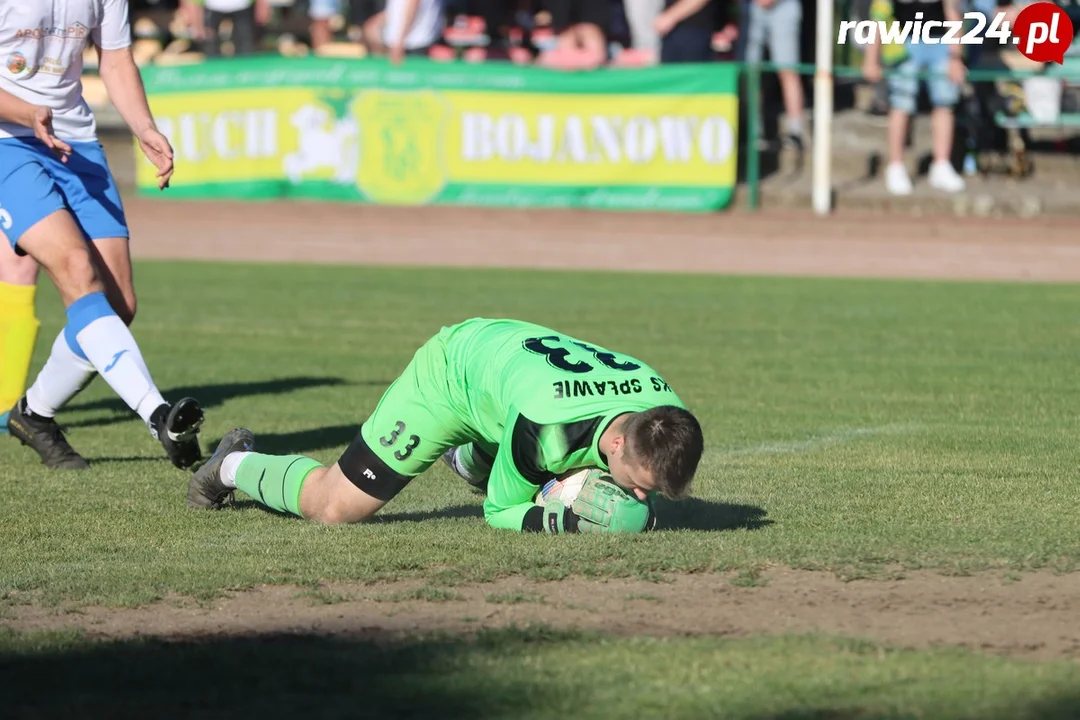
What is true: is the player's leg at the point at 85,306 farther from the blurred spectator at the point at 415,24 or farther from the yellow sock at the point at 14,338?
the blurred spectator at the point at 415,24

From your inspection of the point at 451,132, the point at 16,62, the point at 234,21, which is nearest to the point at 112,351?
the point at 16,62

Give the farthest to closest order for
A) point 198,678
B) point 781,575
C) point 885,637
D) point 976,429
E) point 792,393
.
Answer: point 792,393, point 976,429, point 781,575, point 885,637, point 198,678

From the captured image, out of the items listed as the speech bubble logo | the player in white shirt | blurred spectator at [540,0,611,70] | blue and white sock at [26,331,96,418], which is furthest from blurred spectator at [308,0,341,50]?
blue and white sock at [26,331,96,418]

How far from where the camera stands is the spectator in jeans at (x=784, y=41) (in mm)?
19312

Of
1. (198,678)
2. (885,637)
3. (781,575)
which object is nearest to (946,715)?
(885,637)

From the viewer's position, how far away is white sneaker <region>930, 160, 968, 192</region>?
1886 cm

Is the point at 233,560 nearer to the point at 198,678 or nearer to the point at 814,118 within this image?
the point at 198,678

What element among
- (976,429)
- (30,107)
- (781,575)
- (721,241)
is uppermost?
(30,107)

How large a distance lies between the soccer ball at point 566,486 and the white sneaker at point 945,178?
14083mm

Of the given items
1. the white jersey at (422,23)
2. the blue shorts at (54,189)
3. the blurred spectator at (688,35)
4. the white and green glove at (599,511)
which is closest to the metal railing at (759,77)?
the blurred spectator at (688,35)

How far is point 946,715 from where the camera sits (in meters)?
3.84

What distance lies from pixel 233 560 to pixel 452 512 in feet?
3.78

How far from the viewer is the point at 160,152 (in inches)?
282

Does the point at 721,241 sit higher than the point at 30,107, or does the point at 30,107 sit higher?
the point at 30,107
